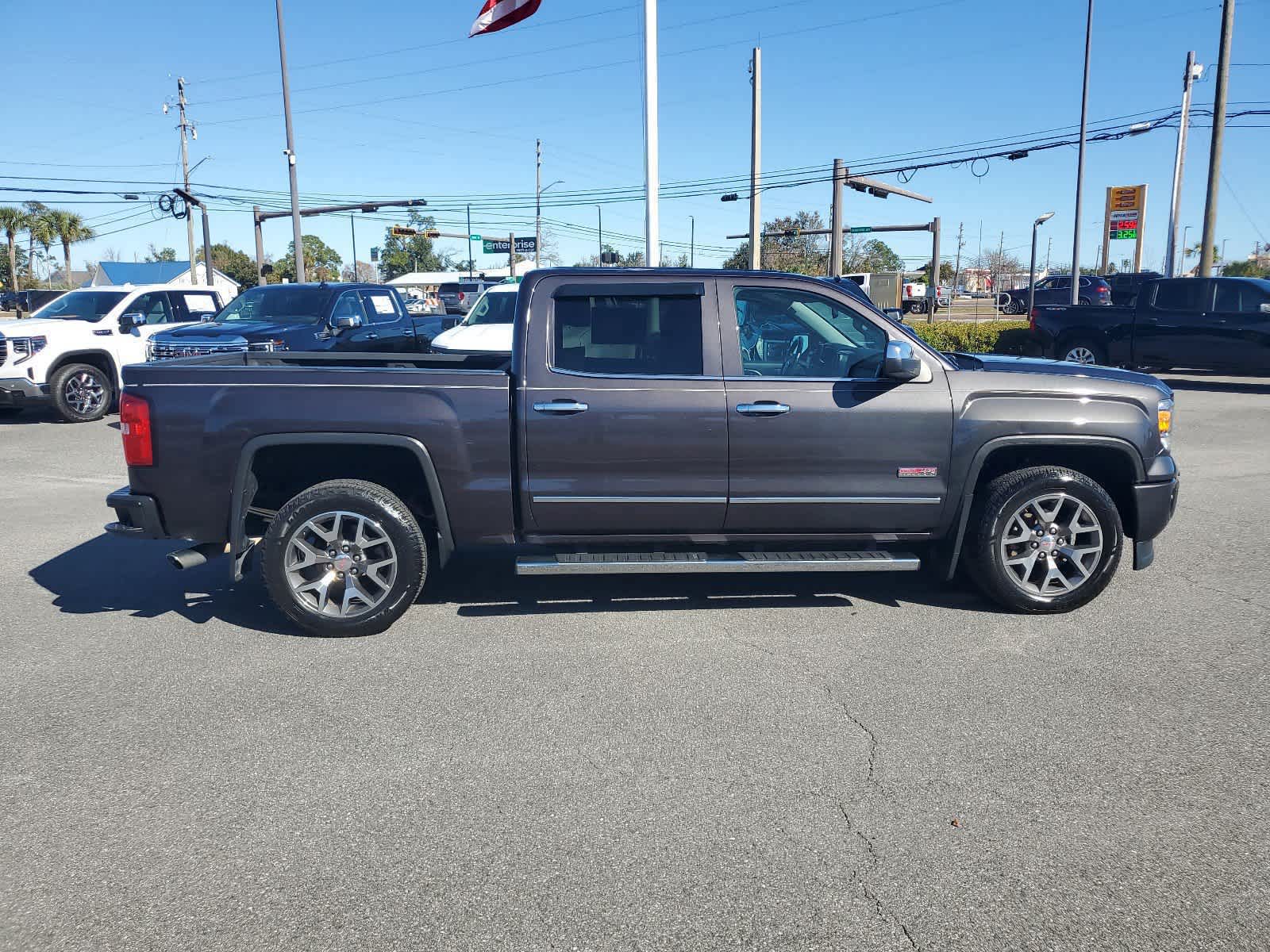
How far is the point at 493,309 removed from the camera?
14.9 m

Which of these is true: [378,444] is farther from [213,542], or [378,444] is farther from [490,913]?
[490,913]

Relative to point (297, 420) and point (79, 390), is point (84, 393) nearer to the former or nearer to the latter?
point (79, 390)

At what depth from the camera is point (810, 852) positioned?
3100mm

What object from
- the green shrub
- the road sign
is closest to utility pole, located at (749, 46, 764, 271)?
the green shrub

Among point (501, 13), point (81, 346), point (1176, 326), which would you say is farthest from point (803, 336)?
point (1176, 326)

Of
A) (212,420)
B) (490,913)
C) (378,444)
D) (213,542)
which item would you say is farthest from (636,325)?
(490,913)

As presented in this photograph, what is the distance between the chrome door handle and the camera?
5.00m

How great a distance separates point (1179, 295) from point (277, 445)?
627 inches

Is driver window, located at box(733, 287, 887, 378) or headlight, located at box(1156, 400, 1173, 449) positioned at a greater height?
driver window, located at box(733, 287, 887, 378)

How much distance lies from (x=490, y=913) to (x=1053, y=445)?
13.1 feet

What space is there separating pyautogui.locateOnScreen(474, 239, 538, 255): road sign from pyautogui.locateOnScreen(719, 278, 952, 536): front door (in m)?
49.1

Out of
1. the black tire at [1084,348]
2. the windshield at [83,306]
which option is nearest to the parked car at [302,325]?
the windshield at [83,306]

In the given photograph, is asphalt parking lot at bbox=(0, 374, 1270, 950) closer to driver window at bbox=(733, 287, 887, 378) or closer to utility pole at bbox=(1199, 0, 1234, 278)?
driver window at bbox=(733, 287, 887, 378)

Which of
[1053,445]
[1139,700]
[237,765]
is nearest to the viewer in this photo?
[237,765]
